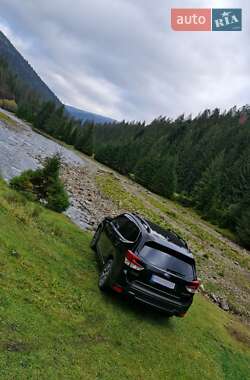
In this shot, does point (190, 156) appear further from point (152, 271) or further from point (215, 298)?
point (152, 271)

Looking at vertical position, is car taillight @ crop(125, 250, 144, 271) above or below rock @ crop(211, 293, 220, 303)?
above

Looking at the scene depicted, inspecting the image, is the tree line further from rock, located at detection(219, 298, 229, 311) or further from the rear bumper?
the rear bumper

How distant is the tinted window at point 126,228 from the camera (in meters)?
8.67

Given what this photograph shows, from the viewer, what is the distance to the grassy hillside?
5.35 metres

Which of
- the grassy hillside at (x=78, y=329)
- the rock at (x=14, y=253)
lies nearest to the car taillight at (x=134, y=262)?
the grassy hillside at (x=78, y=329)

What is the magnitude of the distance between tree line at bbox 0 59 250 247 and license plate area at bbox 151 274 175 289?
44849mm

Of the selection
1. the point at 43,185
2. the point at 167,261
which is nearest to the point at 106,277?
the point at 167,261

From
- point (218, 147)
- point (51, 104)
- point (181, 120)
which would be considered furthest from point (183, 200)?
point (181, 120)

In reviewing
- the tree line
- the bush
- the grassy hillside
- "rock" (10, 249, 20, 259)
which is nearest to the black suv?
the grassy hillside

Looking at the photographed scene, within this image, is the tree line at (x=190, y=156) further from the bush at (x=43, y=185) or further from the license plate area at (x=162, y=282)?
the license plate area at (x=162, y=282)

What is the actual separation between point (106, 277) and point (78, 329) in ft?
6.81

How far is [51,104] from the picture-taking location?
117 metres

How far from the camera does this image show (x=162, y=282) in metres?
7.96

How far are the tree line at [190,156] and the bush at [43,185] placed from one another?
40372mm
